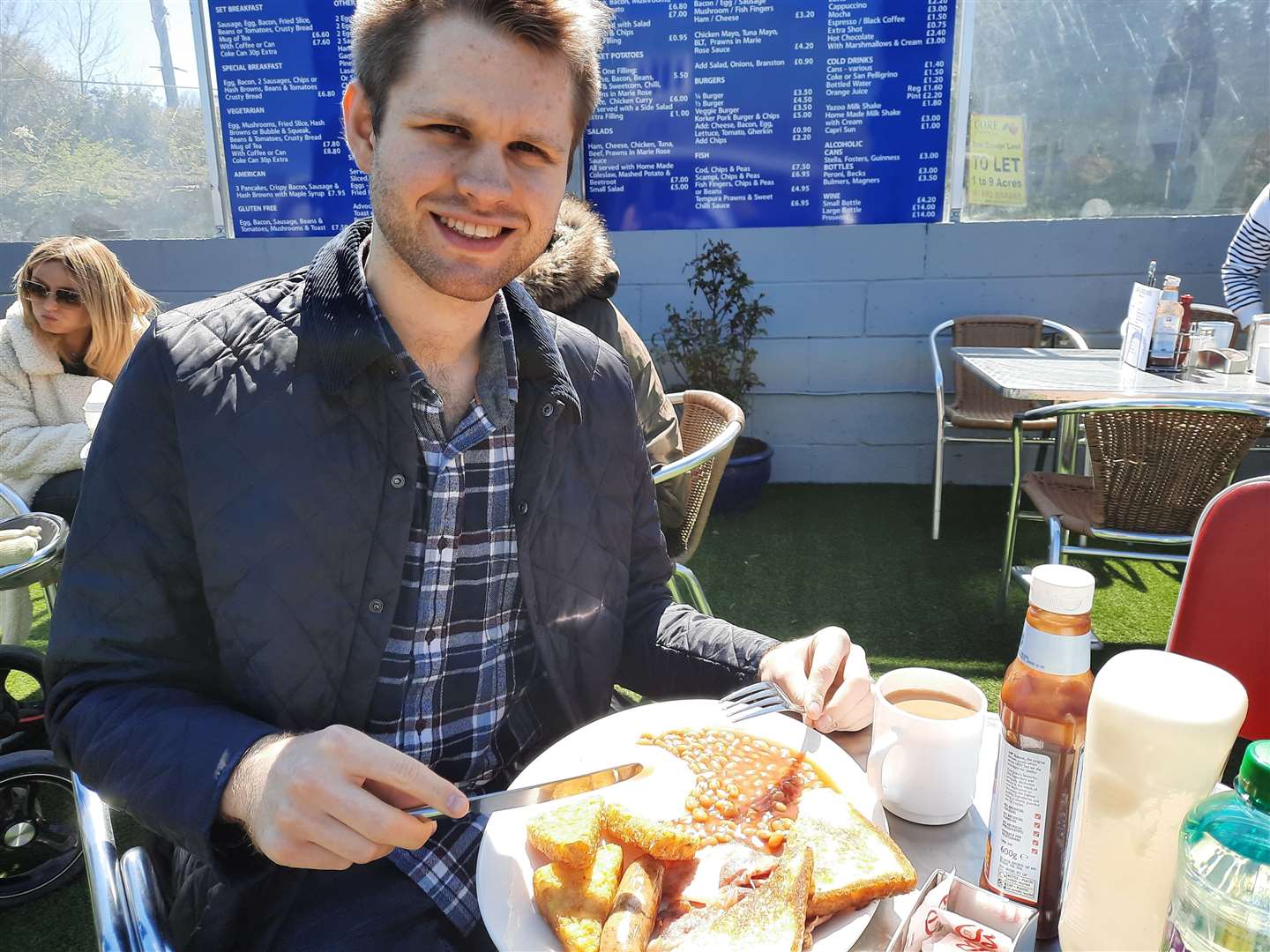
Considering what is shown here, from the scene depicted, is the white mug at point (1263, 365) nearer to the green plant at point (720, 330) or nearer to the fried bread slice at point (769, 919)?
the green plant at point (720, 330)

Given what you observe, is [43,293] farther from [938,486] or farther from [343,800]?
[938,486]

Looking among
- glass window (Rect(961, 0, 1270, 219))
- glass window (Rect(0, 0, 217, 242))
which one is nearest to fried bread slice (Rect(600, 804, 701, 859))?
glass window (Rect(961, 0, 1270, 219))

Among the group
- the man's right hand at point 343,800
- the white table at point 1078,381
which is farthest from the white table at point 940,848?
the white table at point 1078,381

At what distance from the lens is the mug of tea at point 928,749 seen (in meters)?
0.80

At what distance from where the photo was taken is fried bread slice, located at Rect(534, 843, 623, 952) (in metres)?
0.67

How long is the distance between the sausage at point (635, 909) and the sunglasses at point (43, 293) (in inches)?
128

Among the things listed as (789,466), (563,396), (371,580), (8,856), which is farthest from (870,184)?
(8,856)

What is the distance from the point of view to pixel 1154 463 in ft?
8.25

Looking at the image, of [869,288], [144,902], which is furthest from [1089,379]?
[144,902]

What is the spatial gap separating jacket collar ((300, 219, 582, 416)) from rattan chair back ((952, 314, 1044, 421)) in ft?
11.2

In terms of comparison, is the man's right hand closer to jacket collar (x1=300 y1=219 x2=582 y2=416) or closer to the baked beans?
the baked beans

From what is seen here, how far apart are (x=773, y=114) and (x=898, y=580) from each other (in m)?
2.57

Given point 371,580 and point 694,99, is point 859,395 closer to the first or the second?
point 694,99

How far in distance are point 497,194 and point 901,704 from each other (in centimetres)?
79
